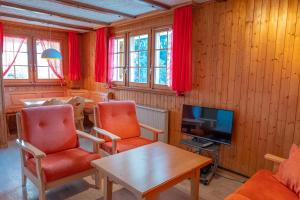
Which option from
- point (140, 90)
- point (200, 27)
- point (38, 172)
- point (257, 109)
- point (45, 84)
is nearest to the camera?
point (38, 172)

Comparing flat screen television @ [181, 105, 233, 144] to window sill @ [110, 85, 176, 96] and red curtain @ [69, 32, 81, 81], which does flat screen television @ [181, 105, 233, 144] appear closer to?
window sill @ [110, 85, 176, 96]

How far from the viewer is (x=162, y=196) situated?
7.72ft

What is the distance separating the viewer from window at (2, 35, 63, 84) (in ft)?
15.2

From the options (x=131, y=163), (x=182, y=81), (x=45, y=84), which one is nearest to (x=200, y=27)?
(x=182, y=81)

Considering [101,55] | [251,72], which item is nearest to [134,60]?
[101,55]

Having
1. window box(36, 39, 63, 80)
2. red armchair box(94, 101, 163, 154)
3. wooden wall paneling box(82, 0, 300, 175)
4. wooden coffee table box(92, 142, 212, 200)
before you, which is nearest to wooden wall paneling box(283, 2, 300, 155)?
wooden wall paneling box(82, 0, 300, 175)

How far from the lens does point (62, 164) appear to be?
2.07 m

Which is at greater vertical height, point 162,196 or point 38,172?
point 38,172

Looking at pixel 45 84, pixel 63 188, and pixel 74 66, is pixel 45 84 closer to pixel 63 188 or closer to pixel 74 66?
pixel 74 66

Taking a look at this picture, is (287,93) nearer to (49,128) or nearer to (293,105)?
(293,105)

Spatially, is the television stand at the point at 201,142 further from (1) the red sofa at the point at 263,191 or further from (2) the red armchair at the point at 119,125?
(1) the red sofa at the point at 263,191

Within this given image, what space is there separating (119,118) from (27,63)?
325 centimetres

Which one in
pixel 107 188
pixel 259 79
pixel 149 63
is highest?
pixel 149 63

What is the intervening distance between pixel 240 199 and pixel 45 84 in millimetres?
4972
